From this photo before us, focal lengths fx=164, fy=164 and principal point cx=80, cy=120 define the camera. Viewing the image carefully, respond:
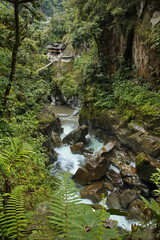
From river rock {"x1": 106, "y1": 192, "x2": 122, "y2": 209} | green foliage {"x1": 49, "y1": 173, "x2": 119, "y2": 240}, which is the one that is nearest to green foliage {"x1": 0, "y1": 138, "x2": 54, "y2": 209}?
green foliage {"x1": 49, "y1": 173, "x2": 119, "y2": 240}

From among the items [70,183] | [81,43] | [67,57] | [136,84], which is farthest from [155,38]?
[67,57]

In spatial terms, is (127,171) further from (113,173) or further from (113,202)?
(113,202)

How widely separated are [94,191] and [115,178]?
156 centimetres

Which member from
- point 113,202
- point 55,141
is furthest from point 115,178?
point 55,141

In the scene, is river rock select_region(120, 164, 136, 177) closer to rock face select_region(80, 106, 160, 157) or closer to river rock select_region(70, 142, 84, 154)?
rock face select_region(80, 106, 160, 157)

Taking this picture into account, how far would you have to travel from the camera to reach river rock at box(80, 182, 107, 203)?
24.9ft

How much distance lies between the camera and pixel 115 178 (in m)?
8.78

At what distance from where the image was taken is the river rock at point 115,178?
8.46 meters

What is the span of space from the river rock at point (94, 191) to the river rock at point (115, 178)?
59 centimetres

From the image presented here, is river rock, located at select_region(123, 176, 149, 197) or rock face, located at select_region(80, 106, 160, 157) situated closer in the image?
river rock, located at select_region(123, 176, 149, 197)

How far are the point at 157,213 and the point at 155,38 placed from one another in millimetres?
11028

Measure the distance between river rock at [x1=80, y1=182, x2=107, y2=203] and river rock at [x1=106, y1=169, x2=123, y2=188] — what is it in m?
0.59

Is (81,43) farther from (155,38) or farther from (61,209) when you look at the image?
(61,209)

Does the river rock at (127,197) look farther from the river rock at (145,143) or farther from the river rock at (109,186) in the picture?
the river rock at (145,143)
